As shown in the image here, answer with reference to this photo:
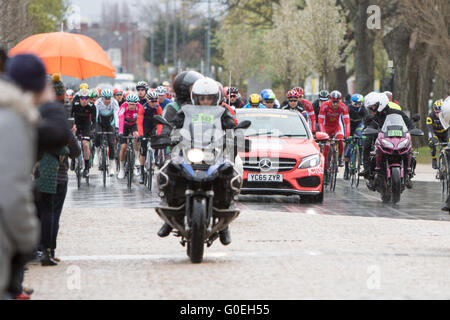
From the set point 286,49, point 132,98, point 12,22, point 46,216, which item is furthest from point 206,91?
point 286,49

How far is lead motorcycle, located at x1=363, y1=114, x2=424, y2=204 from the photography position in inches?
678

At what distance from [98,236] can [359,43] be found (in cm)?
2717

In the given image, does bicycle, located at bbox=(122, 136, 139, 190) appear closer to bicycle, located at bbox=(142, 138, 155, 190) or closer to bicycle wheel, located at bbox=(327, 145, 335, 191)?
bicycle, located at bbox=(142, 138, 155, 190)

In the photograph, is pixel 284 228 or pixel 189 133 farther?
Answer: pixel 284 228

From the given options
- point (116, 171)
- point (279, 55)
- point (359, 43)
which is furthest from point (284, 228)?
point (279, 55)

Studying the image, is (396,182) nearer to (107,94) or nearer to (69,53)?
(69,53)

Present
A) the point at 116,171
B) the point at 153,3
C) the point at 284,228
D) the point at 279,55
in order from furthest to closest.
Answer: the point at 153,3 < the point at 279,55 < the point at 116,171 < the point at 284,228

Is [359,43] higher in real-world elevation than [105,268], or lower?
higher

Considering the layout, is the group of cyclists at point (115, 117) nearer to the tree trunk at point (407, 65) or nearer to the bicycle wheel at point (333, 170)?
the bicycle wheel at point (333, 170)

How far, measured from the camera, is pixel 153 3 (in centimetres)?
11981

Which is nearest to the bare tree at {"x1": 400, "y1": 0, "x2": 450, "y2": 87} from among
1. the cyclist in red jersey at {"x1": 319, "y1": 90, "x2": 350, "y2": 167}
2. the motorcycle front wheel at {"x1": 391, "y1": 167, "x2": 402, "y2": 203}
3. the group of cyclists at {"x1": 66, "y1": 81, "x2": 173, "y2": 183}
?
the cyclist in red jersey at {"x1": 319, "y1": 90, "x2": 350, "y2": 167}

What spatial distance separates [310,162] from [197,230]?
8044 millimetres

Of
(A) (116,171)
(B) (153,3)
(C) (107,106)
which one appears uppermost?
(B) (153,3)
